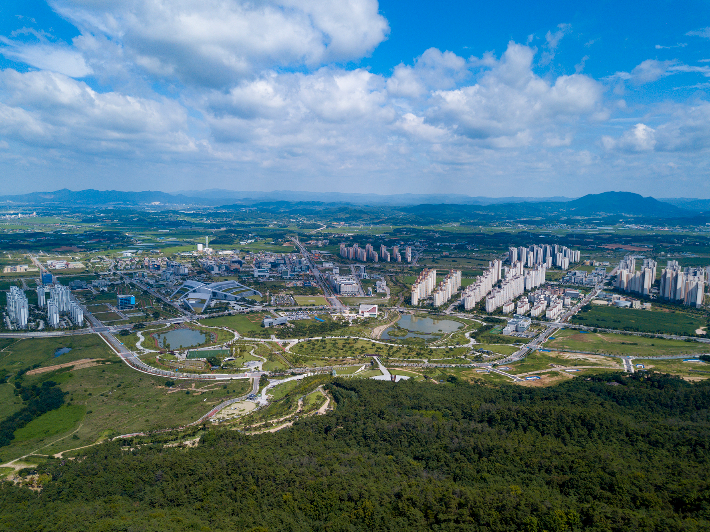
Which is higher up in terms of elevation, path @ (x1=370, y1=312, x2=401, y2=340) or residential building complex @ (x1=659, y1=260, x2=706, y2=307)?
residential building complex @ (x1=659, y1=260, x2=706, y2=307)

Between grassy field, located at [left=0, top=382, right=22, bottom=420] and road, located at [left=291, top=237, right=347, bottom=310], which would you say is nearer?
grassy field, located at [left=0, top=382, right=22, bottom=420]

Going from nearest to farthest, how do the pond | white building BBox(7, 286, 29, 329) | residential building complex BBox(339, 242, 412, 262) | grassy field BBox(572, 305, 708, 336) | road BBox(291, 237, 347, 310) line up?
white building BBox(7, 286, 29, 329) → the pond → grassy field BBox(572, 305, 708, 336) → road BBox(291, 237, 347, 310) → residential building complex BBox(339, 242, 412, 262)

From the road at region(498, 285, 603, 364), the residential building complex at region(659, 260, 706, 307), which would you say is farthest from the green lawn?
the residential building complex at region(659, 260, 706, 307)

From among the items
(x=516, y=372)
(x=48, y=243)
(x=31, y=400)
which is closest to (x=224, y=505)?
(x=31, y=400)

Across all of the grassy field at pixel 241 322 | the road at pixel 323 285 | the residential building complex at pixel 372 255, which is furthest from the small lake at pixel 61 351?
the residential building complex at pixel 372 255

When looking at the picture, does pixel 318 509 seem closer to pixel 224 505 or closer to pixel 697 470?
pixel 224 505

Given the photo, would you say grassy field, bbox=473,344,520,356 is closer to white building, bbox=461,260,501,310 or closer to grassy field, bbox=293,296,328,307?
white building, bbox=461,260,501,310

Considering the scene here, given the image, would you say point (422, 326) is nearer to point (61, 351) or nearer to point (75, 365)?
point (75, 365)

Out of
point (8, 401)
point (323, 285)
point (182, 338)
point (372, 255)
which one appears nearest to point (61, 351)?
point (182, 338)
